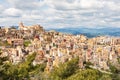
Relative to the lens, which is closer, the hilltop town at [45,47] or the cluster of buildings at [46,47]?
the hilltop town at [45,47]

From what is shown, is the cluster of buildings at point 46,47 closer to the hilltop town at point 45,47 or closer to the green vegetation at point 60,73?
the hilltop town at point 45,47

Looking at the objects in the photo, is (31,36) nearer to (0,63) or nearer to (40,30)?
(40,30)

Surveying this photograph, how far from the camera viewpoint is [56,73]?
44594 millimetres

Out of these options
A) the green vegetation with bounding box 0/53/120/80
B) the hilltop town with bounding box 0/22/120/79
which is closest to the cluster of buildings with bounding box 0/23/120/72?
the hilltop town with bounding box 0/22/120/79

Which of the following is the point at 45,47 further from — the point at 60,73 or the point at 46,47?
the point at 60,73

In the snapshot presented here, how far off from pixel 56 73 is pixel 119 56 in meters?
79.3

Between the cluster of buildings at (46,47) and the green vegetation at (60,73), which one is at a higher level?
the green vegetation at (60,73)

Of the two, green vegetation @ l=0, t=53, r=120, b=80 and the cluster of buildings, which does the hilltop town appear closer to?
the cluster of buildings

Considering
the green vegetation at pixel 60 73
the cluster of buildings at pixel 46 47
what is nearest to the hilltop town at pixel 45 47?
the cluster of buildings at pixel 46 47

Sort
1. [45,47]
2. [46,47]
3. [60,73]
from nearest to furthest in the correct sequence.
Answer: [60,73] < [46,47] < [45,47]

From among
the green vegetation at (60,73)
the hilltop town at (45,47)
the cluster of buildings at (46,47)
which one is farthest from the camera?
the cluster of buildings at (46,47)

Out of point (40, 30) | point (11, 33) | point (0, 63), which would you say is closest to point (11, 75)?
point (0, 63)

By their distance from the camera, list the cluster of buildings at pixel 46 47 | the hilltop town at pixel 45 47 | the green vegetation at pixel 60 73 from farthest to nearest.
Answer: the cluster of buildings at pixel 46 47
the hilltop town at pixel 45 47
the green vegetation at pixel 60 73

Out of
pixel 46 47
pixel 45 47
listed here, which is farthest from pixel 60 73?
pixel 45 47
